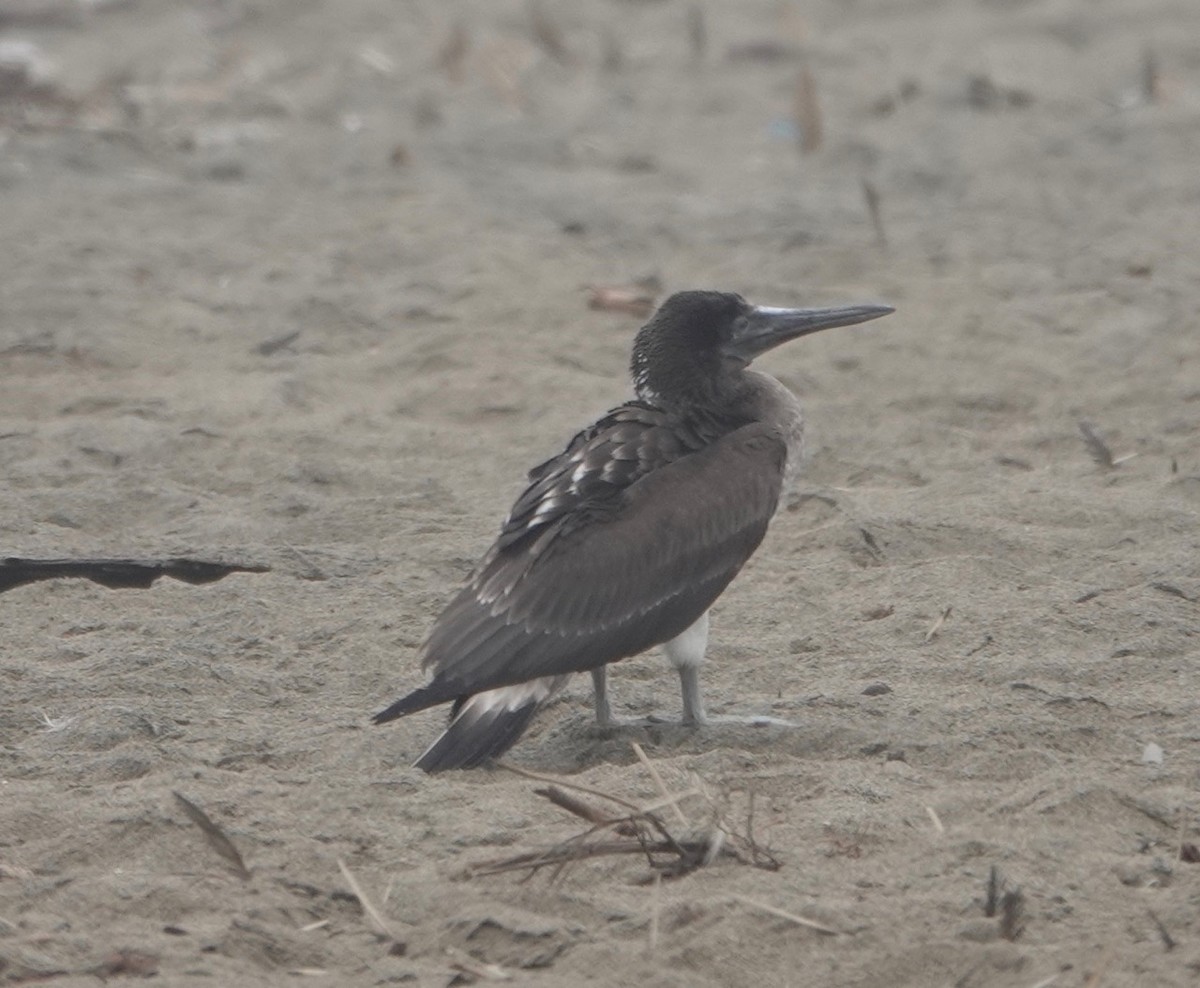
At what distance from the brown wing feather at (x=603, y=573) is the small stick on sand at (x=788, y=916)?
3.94 feet

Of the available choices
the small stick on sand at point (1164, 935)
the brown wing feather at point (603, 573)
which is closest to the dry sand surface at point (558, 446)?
the small stick on sand at point (1164, 935)

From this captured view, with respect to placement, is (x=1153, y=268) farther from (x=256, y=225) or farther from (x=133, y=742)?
(x=133, y=742)

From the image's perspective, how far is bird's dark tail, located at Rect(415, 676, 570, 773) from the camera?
558 centimetres

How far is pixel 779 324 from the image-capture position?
22.7 ft

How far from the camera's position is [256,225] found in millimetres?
11055

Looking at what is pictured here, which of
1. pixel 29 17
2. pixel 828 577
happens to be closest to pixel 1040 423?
pixel 828 577

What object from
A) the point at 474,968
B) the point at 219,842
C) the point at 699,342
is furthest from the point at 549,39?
the point at 474,968

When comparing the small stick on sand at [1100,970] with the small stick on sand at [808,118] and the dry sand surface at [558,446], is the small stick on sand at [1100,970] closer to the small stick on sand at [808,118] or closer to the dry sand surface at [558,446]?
the dry sand surface at [558,446]

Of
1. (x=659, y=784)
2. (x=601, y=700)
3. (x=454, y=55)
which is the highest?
(x=454, y=55)

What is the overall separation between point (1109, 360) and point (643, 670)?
10.3ft

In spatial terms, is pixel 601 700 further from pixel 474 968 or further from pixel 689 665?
pixel 474 968

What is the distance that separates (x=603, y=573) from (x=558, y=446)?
233 cm

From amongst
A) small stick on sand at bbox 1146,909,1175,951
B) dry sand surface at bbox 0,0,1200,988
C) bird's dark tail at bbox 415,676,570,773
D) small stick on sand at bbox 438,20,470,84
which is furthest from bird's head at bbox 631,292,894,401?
small stick on sand at bbox 438,20,470,84

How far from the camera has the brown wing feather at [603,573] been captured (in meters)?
5.72
